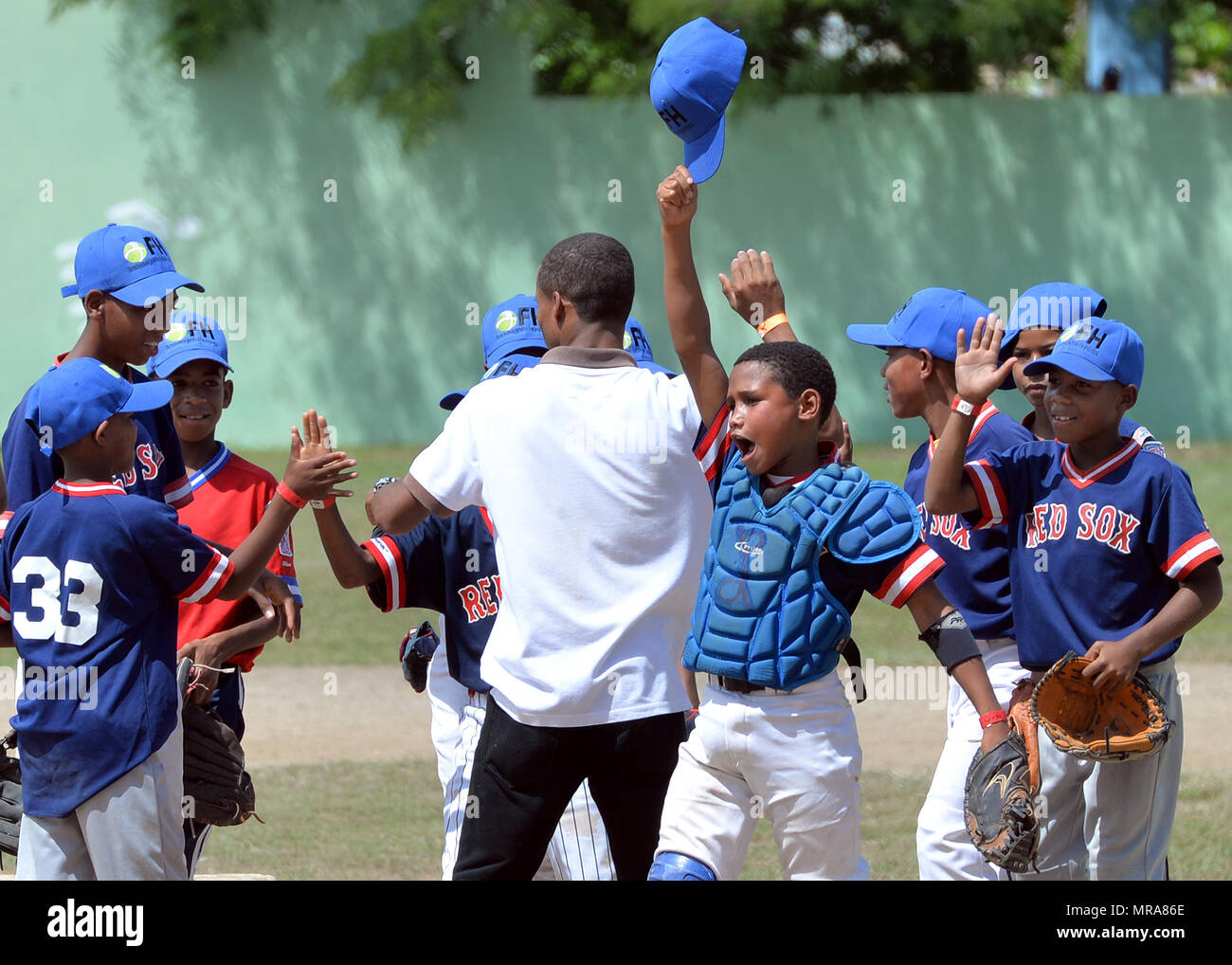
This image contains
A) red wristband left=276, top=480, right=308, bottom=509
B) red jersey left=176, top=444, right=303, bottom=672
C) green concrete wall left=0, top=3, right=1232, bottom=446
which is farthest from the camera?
green concrete wall left=0, top=3, right=1232, bottom=446

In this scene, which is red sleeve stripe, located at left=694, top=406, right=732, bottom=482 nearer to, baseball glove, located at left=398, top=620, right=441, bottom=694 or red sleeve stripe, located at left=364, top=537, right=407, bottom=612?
red sleeve stripe, located at left=364, top=537, right=407, bottom=612

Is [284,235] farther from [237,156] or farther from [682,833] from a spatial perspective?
[682,833]

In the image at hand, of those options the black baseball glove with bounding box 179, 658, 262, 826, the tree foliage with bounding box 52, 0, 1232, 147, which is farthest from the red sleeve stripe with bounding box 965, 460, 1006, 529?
the tree foliage with bounding box 52, 0, 1232, 147

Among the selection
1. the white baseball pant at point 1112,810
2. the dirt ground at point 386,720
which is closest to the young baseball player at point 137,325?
the white baseball pant at point 1112,810

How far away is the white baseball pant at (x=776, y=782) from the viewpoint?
3.93m

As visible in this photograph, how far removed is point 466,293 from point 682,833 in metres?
16.1

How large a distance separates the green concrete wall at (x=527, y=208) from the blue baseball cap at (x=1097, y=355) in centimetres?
1456

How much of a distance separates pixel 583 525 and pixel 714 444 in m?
0.43

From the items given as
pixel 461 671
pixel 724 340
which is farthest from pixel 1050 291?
pixel 724 340

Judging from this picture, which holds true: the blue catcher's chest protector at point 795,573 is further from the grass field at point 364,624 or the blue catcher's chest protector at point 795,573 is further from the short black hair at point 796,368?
the grass field at point 364,624

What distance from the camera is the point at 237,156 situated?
19.1 m

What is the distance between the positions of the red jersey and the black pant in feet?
4.39

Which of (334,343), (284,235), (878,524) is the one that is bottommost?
(878,524)

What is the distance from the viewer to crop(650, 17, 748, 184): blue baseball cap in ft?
13.5
